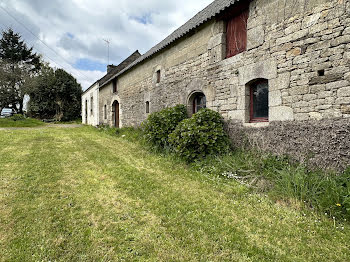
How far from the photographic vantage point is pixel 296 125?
4004 mm

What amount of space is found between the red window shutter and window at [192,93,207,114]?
1557 mm

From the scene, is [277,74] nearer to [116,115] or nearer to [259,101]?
[259,101]

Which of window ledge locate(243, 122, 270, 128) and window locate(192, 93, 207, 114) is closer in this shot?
window ledge locate(243, 122, 270, 128)

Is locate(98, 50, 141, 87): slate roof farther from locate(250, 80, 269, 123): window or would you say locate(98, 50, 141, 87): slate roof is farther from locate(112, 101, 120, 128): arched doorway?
locate(250, 80, 269, 123): window

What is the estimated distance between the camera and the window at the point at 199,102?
655 cm

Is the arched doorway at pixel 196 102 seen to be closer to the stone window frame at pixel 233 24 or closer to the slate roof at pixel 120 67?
the stone window frame at pixel 233 24

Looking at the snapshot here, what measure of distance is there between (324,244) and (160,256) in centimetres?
184

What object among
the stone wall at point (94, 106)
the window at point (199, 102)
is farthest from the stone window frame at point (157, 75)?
the stone wall at point (94, 106)

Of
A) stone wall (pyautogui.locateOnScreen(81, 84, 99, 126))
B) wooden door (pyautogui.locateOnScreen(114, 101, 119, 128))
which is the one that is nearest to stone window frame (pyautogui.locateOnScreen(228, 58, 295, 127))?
wooden door (pyautogui.locateOnScreen(114, 101, 119, 128))

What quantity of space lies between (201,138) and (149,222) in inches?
111

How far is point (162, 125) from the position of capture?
6.36 m

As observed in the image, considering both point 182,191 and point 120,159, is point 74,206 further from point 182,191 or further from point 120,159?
point 120,159

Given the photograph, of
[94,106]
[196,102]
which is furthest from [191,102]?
[94,106]

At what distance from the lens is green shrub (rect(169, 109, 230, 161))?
16.2 ft
